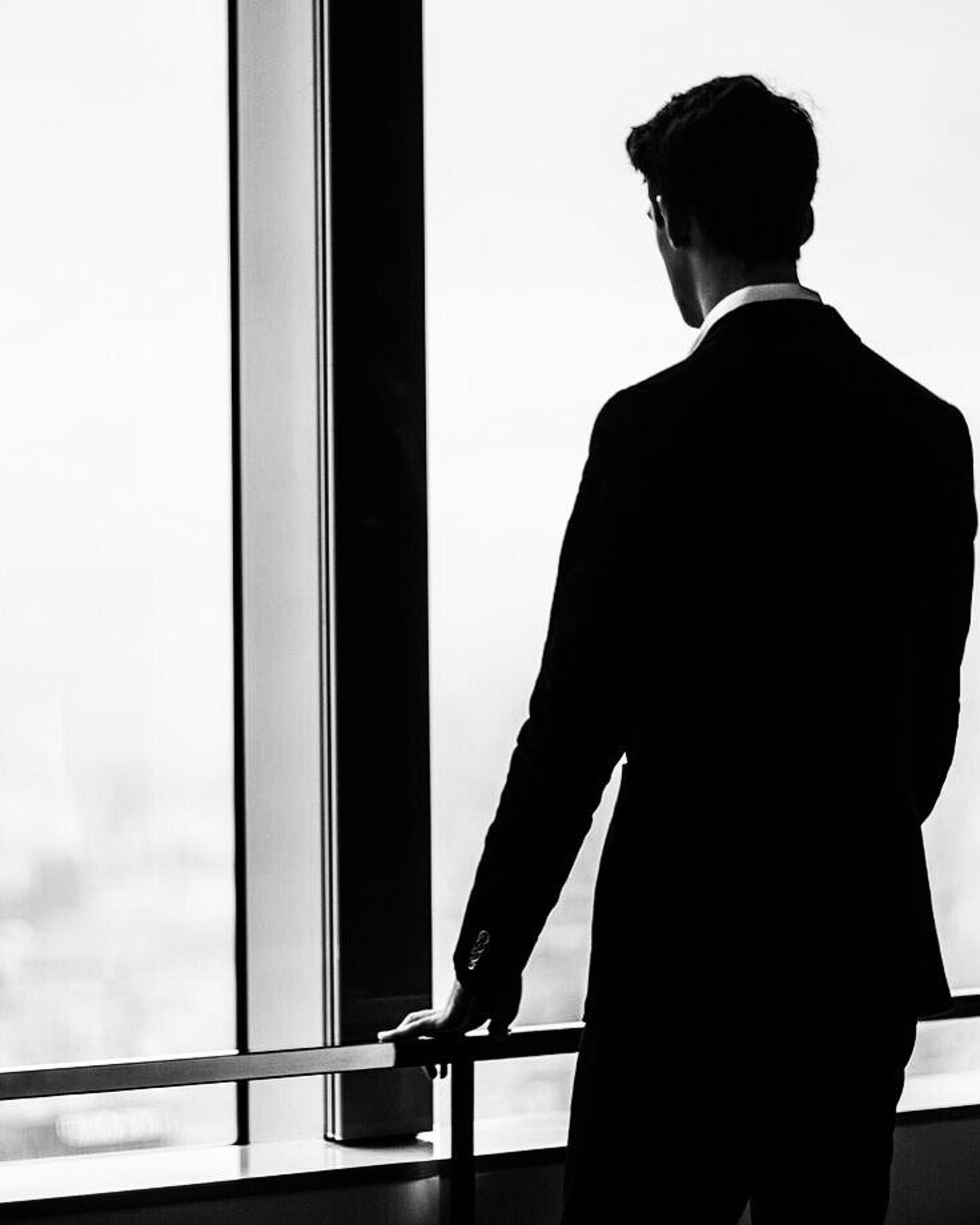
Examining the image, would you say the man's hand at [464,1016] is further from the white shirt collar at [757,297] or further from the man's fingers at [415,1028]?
the white shirt collar at [757,297]

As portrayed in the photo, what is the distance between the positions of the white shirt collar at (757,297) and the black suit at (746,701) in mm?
29

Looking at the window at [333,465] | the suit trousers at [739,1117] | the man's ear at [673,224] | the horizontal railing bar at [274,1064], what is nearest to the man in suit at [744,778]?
the suit trousers at [739,1117]

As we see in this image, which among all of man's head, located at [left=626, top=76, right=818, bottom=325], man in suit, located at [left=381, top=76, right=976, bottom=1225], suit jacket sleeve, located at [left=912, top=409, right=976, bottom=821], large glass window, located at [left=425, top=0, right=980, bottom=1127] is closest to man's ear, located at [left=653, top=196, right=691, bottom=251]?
man's head, located at [left=626, top=76, right=818, bottom=325]

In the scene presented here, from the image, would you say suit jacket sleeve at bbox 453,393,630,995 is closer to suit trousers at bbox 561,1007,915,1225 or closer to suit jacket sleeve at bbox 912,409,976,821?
suit trousers at bbox 561,1007,915,1225

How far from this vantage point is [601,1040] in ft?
4.10

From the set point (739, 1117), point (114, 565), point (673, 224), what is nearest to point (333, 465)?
point (114, 565)

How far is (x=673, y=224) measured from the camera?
137 centimetres

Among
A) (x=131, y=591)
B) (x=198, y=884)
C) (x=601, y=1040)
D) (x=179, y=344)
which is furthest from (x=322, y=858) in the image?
(x=601, y=1040)

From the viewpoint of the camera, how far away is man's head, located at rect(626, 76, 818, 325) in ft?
4.35

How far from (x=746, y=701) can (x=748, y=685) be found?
0.5 inches

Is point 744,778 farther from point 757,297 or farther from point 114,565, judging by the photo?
point 114,565

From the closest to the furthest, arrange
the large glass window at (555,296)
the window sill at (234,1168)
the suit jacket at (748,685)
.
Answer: the suit jacket at (748,685) < the window sill at (234,1168) < the large glass window at (555,296)

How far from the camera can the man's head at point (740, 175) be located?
1.33 m

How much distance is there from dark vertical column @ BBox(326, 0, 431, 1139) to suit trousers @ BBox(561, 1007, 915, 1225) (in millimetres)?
761
